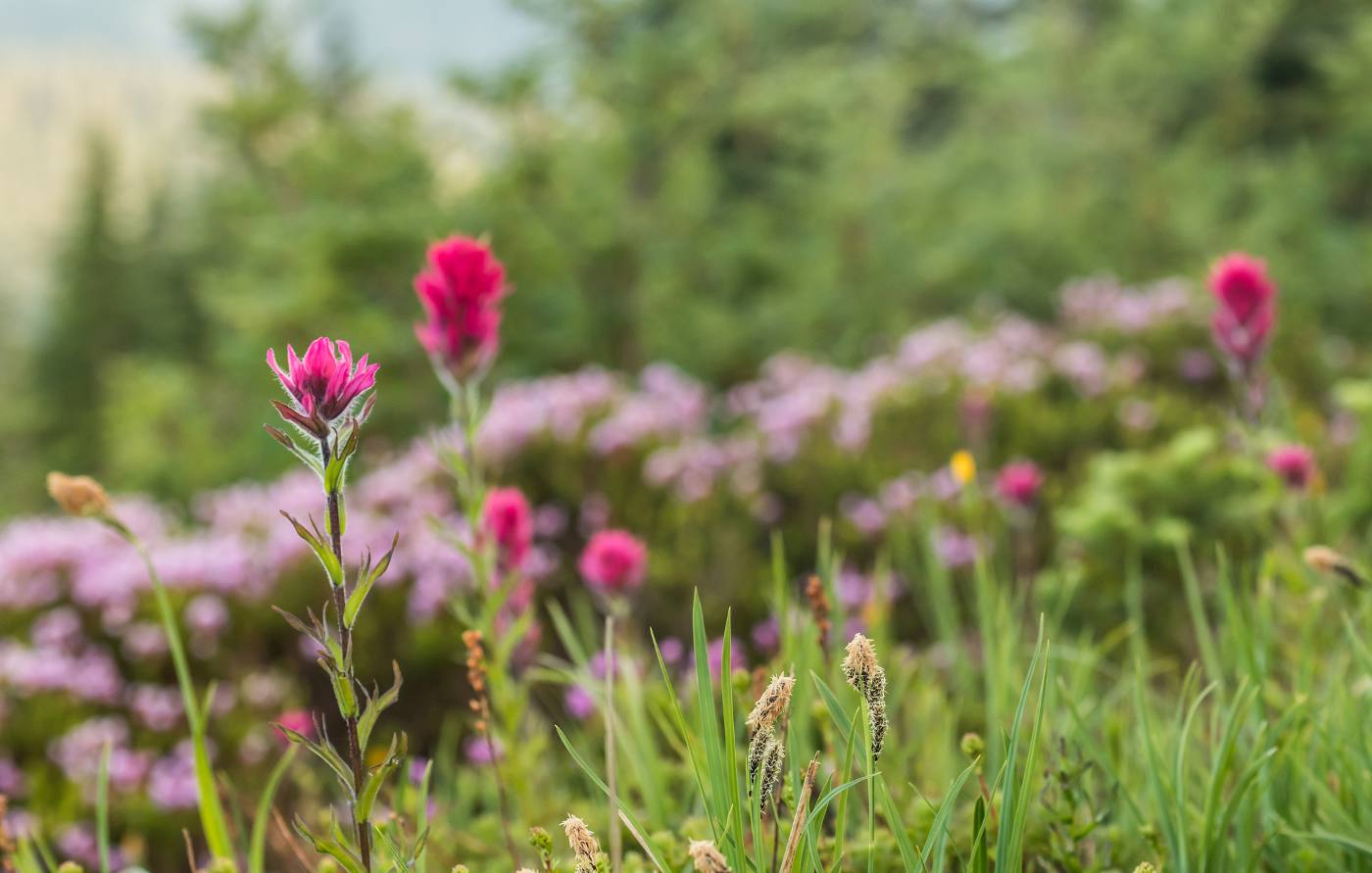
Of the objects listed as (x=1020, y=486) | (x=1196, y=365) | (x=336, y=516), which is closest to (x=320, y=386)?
(x=336, y=516)

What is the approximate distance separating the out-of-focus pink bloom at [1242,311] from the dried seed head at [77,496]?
2421 millimetres

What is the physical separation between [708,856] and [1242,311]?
224 cm

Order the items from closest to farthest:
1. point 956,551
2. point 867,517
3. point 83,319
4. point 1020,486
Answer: point 1020,486
point 956,551
point 867,517
point 83,319

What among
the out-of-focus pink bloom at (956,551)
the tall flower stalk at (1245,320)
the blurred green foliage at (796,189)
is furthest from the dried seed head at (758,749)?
the blurred green foliage at (796,189)

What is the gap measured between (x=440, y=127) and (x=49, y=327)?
690 inches

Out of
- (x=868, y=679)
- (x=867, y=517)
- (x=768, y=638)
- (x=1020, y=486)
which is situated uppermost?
(x=868, y=679)

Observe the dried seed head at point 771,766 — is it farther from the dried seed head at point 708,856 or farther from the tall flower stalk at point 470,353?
the tall flower stalk at point 470,353

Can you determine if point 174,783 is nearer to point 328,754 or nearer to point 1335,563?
point 328,754

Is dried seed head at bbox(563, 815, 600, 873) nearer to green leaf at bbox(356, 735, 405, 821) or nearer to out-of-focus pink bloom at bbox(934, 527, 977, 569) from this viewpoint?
green leaf at bbox(356, 735, 405, 821)

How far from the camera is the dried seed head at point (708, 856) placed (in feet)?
2.42

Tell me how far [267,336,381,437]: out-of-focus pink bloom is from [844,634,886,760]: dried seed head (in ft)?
1.69

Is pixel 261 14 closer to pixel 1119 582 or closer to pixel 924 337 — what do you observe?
pixel 924 337

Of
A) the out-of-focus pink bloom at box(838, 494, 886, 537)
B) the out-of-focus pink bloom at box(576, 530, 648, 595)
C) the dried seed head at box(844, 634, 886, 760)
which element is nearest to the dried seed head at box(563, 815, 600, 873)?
the dried seed head at box(844, 634, 886, 760)

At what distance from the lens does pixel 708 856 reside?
79cm
